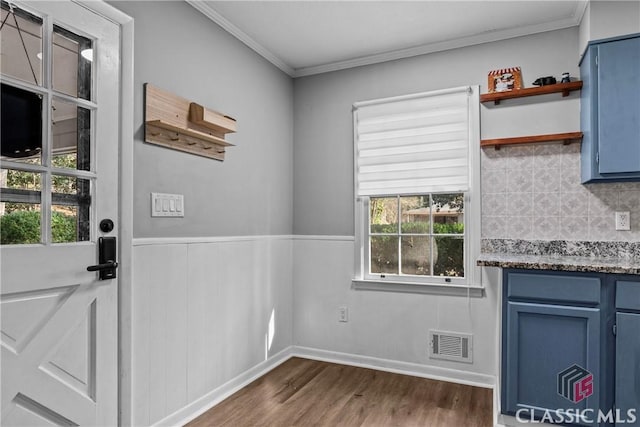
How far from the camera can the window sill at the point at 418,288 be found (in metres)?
2.88

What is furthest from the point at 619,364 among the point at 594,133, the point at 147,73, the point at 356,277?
the point at 147,73

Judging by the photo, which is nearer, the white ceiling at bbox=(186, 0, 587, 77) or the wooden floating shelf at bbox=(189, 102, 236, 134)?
the wooden floating shelf at bbox=(189, 102, 236, 134)

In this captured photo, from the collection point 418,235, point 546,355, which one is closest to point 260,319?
point 418,235

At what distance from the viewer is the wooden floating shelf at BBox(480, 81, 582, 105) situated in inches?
101

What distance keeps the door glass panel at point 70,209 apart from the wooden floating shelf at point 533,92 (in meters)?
2.55

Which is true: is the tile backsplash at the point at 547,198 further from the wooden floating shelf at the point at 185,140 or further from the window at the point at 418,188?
the wooden floating shelf at the point at 185,140

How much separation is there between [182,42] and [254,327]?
1981mm

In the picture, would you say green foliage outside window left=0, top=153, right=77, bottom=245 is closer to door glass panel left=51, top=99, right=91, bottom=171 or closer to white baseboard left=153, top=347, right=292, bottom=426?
door glass panel left=51, top=99, right=91, bottom=171

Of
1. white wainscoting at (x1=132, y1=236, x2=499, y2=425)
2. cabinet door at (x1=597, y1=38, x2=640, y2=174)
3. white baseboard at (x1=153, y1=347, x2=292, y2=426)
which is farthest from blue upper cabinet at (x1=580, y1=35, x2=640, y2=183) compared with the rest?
white baseboard at (x1=153, y1=347, x2=292, y2=426)

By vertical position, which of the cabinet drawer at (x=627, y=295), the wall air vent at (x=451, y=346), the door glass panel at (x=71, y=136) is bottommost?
the wall air vent at (x=451, y=346)

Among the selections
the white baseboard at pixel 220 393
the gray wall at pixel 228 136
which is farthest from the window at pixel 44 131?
the white baseboard at pixel 220 393

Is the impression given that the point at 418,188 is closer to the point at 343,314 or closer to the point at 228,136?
the point at 343,314

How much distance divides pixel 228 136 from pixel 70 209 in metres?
1.21

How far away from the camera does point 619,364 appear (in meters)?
1.99
